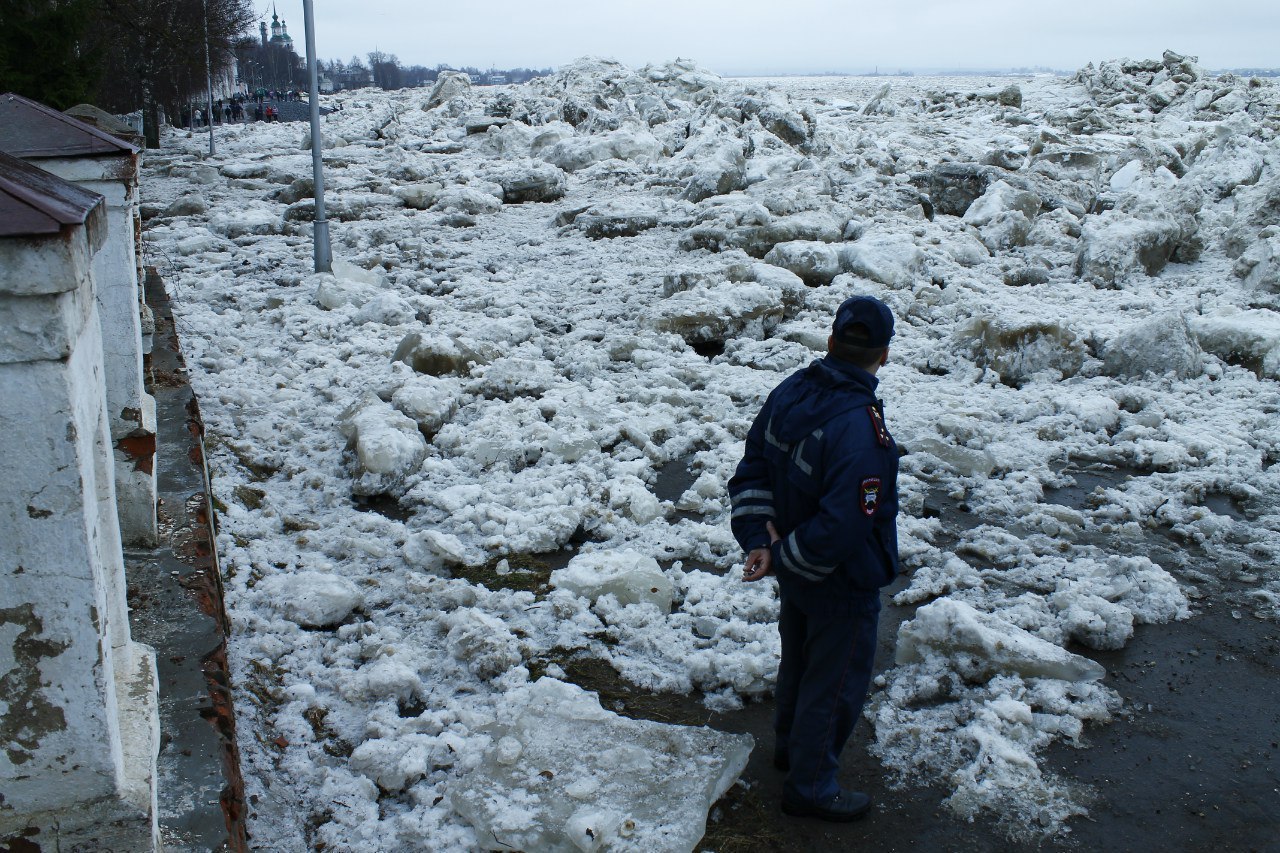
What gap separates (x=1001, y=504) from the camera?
548 centimetres

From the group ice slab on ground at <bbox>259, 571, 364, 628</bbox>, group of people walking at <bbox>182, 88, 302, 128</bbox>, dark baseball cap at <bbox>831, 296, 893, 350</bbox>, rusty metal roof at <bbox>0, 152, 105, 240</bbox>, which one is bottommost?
ice slab on ground at <bbox>259, 571, 364, 628</bbox>

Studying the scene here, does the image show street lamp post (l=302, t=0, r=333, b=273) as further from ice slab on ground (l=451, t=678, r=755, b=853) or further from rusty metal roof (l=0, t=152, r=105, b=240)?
rusty metal roof (l=0, t=152, r=105, b=240)

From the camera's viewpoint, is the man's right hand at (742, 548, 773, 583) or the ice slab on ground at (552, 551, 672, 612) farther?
the ice slab on ground at (552, 551, 672, 612)

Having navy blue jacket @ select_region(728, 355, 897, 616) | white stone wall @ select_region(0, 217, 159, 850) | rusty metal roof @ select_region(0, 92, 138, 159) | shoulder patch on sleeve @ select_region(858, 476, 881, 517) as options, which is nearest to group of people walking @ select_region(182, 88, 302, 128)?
rusty metal roof @ select_region(0, 92, 138, 159)

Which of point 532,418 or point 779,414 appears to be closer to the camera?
point 779,414

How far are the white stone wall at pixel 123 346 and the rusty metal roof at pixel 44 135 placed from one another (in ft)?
0.18

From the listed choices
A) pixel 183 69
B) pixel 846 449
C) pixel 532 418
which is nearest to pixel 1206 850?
pixel 846 449

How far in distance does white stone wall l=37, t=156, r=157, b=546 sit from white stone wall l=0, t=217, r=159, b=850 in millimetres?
1809

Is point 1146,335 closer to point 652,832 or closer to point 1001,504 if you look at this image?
point 1001,504

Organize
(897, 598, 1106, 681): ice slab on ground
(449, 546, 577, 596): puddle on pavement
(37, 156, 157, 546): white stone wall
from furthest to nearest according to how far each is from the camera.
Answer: (449, 546, 577, 596): puddle on pavement
(897, 598, 1106, 681): ice slab on ground
(37, 156, 157, 546): white stone wall

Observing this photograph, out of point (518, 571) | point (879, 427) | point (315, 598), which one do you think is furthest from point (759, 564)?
point (315, 598)

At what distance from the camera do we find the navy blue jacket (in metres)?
2.92

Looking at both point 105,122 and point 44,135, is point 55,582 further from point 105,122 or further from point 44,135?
point 105,122

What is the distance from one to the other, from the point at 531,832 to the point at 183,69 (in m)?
27.9
